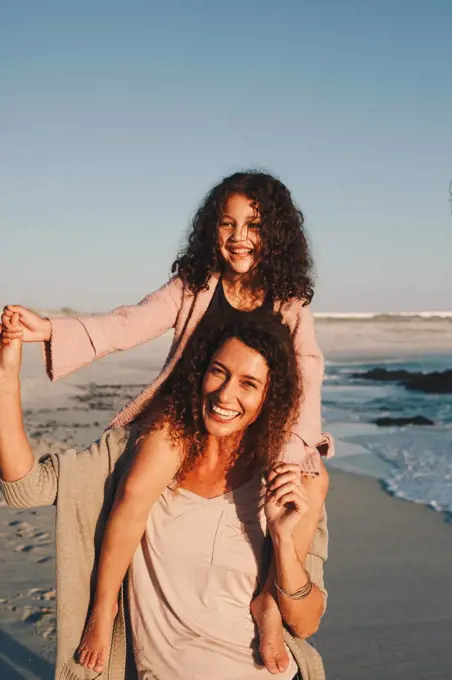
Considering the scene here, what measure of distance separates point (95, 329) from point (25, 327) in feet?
0.97

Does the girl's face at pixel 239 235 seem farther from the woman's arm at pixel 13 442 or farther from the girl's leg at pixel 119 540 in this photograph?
the woman's arm at pixel 13 442

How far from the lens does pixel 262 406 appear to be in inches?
109

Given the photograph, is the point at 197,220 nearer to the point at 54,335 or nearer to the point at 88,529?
the point at 54,335

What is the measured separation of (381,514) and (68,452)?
4591 mm

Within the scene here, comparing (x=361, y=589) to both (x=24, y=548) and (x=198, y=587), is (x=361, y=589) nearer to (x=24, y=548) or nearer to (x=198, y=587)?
(x=24, y=548)

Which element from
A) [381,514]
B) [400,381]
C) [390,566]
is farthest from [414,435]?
[400,381]

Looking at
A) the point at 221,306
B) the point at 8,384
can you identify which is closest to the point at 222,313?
the point at 221,306

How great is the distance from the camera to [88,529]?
269 centimetres

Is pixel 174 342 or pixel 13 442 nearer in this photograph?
pixel 13 442

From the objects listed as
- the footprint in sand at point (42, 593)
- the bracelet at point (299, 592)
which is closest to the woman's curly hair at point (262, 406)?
the bracelet at point (299, 592)

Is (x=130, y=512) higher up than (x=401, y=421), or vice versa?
(x=130, y=512)

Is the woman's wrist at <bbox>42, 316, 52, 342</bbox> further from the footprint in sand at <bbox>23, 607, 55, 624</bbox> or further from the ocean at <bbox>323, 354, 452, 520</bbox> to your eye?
the ocean at <bbox>323, 354, 452, 520</bbox>

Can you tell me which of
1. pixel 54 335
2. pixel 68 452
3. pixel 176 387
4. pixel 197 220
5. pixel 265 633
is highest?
pixel 197 220

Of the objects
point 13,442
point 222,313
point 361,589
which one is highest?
point 222,313
